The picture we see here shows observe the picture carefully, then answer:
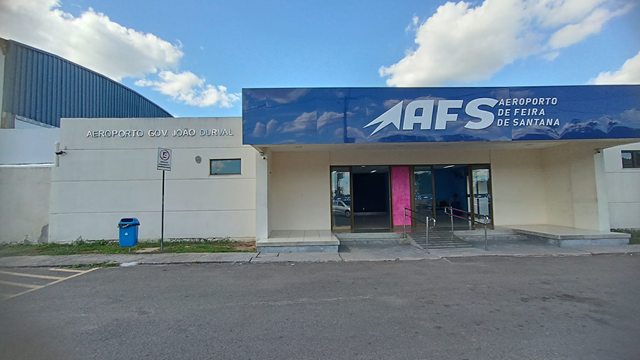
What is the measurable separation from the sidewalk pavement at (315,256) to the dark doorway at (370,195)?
328 centimetres

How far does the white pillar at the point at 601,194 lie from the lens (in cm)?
1012

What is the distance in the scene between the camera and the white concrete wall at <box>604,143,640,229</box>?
12.0 metres

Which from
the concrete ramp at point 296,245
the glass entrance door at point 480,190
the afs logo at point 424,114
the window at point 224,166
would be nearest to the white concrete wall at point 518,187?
the glass entrance door at point 480,190

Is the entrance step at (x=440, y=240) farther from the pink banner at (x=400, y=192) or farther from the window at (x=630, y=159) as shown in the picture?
the window at (x=630, y=159)

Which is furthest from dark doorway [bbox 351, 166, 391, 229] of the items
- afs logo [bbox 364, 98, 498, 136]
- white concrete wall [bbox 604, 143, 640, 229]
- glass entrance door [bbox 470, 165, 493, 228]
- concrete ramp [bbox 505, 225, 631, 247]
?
white concrete wall [bbox 604, 143, 640, 229]

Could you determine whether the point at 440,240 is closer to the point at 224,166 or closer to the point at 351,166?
the point at 351,166

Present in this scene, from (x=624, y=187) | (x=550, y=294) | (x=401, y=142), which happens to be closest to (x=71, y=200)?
(x=401, y=142)

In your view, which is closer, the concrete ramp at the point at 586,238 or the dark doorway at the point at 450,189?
the concrete ramp at the point at 586,238

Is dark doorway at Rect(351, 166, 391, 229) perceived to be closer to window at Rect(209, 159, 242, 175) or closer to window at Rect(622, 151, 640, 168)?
window at Rect(209, 159, 242, 175)

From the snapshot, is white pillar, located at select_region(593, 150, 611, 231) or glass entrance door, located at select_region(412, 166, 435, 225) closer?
white pillar, located at select_region(593, 150, 611, 231)

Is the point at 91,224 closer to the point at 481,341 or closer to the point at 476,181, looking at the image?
the point at 481,341

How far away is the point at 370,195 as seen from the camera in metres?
12.9

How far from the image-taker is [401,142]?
9258 mm

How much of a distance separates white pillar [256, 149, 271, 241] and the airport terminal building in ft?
0.11
